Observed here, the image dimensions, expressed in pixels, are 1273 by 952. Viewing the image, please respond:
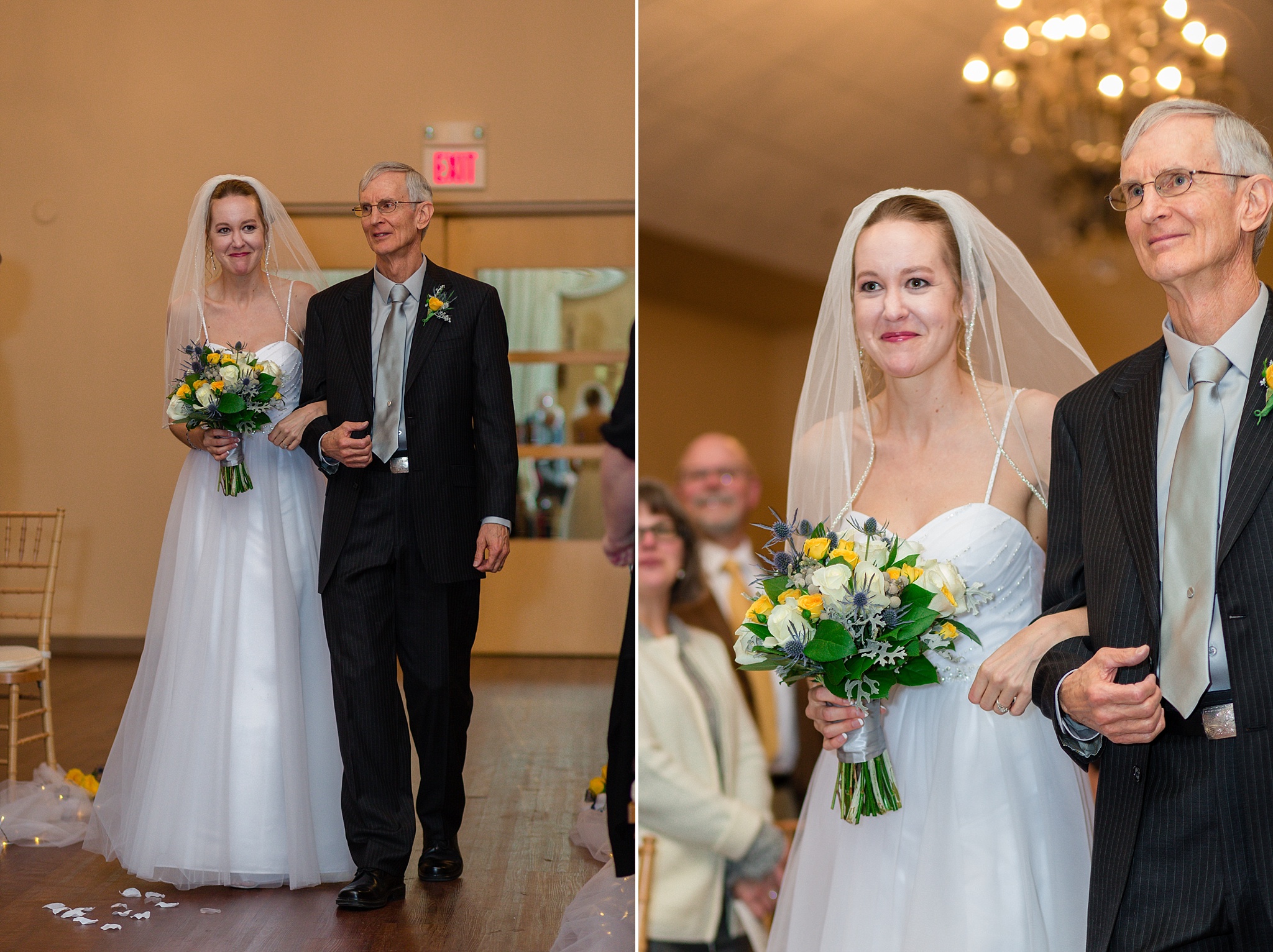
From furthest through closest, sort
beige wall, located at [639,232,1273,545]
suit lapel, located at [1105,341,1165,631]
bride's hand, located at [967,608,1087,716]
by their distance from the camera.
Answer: beige wall, located at [639,232,1273,545] → bride's hand, located at [967,608,1087,716] → suit lapel, located at [1105,341,1165,631]

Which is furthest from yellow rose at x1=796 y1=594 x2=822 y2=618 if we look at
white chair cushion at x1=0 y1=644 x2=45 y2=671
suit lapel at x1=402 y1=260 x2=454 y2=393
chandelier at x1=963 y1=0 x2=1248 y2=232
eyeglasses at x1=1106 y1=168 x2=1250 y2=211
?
white chair cushion at x1=0 y1=644 x2=45 y2=671

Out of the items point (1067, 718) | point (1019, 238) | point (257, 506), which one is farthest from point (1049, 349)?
point (257, 506)

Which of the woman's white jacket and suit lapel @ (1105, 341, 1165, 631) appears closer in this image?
suit lapel @ (1105, 341, 1165, 631)

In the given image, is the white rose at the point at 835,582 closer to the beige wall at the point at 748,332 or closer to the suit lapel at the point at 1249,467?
the suit lapel at the point at 1249,467

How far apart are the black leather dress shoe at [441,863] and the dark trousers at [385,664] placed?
138 mm

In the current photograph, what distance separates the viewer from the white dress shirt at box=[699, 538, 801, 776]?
266 cm

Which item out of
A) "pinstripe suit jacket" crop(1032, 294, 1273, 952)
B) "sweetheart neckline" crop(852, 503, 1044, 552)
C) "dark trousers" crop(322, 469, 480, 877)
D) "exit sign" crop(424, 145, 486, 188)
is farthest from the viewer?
"exit sign" crop(424, 145, 486, 188)

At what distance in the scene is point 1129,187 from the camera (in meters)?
1.64

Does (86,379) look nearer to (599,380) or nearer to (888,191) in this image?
(599,380)

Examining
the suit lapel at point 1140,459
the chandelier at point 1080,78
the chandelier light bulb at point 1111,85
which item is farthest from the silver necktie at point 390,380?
the suit lapel at point 1140,459

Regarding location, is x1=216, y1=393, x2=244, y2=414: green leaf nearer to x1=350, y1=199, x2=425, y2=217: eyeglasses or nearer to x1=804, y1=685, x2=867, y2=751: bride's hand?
x1=350, y1=199, x2=425, y2=217: eyeglasses

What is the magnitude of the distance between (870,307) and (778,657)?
0.62 metres

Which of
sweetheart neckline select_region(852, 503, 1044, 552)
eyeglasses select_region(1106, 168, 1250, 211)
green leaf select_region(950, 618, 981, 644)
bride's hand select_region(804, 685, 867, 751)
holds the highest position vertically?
eyeglasses select_region(1106, 168, 1250, 211)

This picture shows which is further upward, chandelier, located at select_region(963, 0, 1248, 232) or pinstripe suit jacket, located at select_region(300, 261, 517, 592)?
chandelier, located at select_region(963, 0, 1248, 232)
